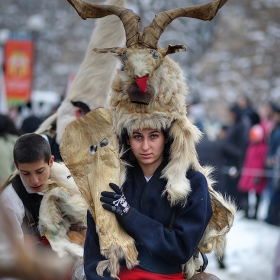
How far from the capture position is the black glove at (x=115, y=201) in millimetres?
3734

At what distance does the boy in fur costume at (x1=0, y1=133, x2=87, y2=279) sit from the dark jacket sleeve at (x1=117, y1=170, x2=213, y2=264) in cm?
86

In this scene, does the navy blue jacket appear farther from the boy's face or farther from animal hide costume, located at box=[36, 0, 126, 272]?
animal hide costume, located at box=[36, 0, 126, 272]

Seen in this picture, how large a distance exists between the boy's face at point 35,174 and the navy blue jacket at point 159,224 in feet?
2.39

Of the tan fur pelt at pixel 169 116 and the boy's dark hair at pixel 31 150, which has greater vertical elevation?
the tan fur pelt at pixel 169 116

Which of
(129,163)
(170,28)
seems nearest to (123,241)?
(129,163)

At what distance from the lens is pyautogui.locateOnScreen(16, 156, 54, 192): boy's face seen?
448 centimetres

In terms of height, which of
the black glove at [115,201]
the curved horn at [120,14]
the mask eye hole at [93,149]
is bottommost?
the black glove at [115,201]

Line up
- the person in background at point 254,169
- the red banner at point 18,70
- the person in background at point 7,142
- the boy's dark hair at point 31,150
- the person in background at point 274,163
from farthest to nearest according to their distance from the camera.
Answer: the red banner at point 18,70
the person in background at point 254,169
the person in background at point 274,163
the person in background at point 7,142
the boy's dark hair at point 31,150

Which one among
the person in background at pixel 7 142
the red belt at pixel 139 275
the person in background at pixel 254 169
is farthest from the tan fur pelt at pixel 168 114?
the person in background at pixel 254 169

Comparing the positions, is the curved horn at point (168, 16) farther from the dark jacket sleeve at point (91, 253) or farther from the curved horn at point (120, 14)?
the dark jacket sleeve at point (91, 253)

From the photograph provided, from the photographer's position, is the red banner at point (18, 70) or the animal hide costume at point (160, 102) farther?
the red banner at point (18, 70)

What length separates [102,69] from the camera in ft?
19.5

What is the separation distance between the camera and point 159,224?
12.1ft

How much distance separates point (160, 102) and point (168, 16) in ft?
1.65
